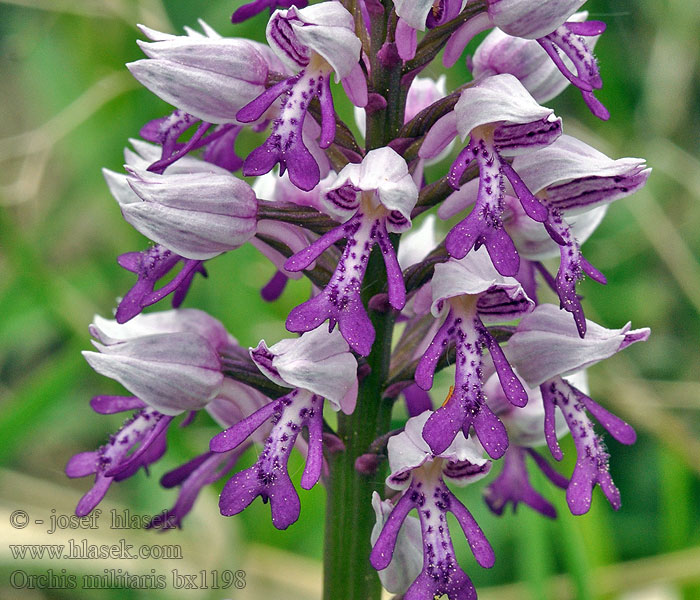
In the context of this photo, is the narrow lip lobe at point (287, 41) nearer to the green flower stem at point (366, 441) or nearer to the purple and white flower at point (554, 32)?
the green flower stem at point (366, 441)

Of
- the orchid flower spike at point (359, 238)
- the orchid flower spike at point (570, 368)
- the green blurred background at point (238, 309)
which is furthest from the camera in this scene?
the green blurred background at point (238, 309)

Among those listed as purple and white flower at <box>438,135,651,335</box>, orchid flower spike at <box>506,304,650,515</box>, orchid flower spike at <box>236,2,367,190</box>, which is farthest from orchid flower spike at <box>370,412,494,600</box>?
orchid flower spike at <box>236,2,367,190</box>

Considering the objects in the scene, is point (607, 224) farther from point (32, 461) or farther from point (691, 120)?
point (32, 461)

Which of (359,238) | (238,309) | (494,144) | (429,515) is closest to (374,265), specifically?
(359,238)

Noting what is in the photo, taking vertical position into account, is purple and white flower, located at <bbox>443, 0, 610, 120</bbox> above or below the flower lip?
above

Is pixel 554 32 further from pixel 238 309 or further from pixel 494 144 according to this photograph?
pixel 238 309

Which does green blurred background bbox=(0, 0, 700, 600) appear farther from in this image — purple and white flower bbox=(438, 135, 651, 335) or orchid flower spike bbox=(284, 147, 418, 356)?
orchid flower spike bbox=(284, 147, 418, 356)

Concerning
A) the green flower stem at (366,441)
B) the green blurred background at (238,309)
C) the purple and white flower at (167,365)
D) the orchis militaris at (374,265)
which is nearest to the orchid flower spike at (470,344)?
the orchis militaris at (374,265)
